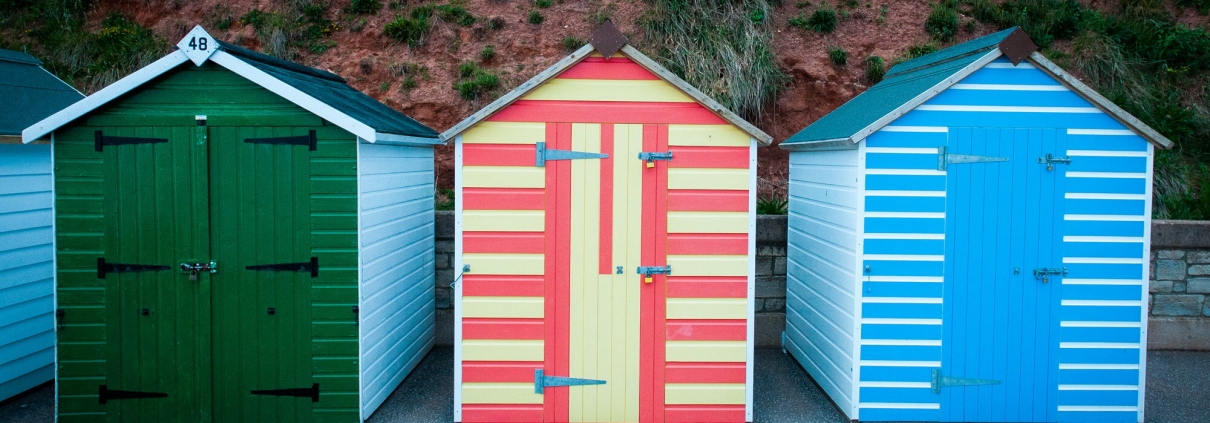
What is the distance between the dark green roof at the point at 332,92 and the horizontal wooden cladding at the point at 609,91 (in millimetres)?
1438

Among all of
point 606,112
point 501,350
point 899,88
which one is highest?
point 899,88

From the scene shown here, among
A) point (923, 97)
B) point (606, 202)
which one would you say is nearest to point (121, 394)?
point (606, 202)

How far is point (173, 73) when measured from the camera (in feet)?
18.4

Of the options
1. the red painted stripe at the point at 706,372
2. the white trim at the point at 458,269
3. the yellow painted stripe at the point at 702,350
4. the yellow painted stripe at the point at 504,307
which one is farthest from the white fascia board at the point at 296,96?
the red painted stripe at the point at 706,372

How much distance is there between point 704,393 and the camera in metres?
5.77

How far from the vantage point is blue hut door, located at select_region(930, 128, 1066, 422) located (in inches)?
225

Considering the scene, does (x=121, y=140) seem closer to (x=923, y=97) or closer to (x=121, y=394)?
(x=121, y=394)

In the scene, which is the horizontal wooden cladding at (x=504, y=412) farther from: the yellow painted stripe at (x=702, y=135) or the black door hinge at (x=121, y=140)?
the black door hinge at (x=121, y=140)

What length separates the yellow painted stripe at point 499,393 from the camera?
5730 millimetres

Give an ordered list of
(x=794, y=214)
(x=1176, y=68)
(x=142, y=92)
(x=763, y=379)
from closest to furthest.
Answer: (x=142, y=92) < (x=763, y=379) < (x=794, y=214) < (x=1176, y=68)

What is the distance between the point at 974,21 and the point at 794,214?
7355mm

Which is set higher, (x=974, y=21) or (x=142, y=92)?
(x=974, y=21)

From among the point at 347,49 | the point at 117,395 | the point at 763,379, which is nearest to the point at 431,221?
the point at 117,395

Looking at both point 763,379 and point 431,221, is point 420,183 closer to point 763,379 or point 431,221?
point 431,221
